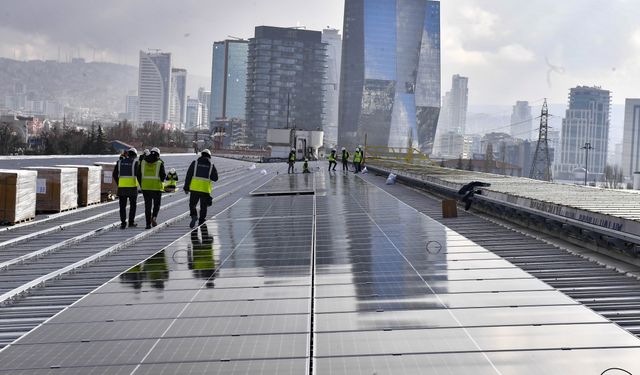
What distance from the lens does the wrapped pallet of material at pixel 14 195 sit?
16.7 meters

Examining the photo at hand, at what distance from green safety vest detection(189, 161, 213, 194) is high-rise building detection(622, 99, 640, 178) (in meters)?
142

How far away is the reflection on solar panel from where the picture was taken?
5.61m

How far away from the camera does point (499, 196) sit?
18.3 m

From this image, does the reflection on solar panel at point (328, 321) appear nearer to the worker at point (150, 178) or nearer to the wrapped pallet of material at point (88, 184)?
the worker at point (150, 178)

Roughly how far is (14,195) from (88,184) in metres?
5.71

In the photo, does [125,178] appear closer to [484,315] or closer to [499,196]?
[499,196]

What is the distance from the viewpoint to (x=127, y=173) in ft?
55.7

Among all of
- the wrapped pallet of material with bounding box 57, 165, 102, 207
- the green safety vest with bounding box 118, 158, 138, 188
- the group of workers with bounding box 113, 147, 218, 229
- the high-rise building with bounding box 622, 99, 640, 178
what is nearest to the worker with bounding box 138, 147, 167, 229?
the group of workers with bounding box 113, 147, 218, 229

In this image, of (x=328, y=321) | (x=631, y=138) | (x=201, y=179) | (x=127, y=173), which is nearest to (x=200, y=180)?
(x=201, y=179)

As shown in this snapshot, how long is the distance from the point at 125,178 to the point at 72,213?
414 centimetres

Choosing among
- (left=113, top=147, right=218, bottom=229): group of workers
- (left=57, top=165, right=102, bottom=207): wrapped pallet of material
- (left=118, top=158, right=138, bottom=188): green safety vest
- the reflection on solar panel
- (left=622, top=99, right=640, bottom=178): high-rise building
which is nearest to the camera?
the reflection on solar panel

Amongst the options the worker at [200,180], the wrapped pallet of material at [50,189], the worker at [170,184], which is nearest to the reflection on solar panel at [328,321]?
the worker at [200,180]

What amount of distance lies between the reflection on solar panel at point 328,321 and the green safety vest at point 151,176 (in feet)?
15.4

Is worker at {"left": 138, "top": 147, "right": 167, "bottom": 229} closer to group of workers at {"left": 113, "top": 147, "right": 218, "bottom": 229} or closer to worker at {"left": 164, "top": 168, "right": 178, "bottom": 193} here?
group of workers at {"left": 113, "top": 147, "right": 218, "bottom": 229}
